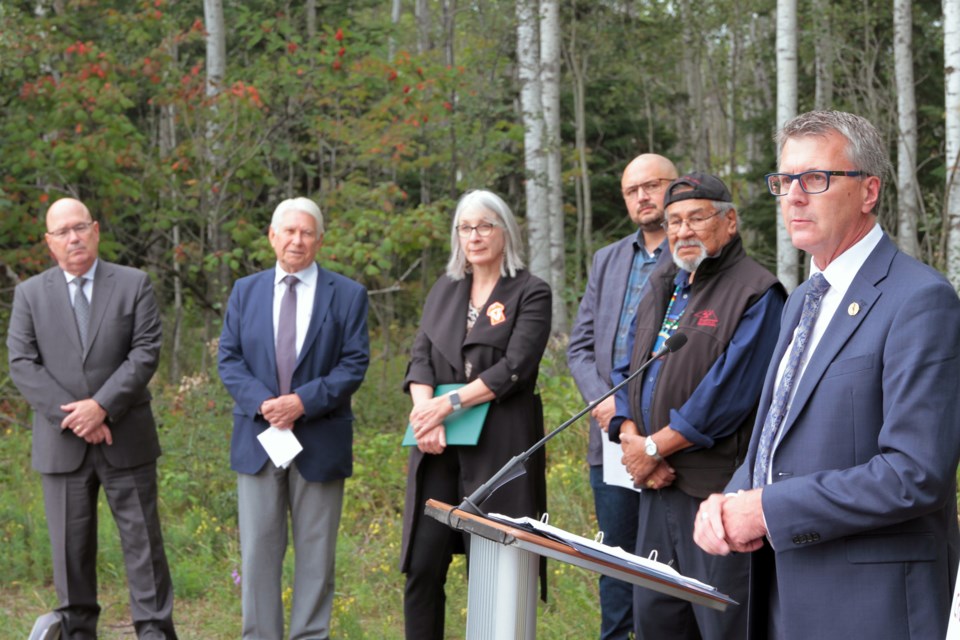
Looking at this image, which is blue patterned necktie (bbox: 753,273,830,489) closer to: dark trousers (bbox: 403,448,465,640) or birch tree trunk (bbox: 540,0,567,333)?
dark trousers (bbox: 403,448,465,640)

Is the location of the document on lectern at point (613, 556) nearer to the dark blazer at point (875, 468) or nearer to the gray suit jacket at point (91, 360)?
the dark blazer at point (875, 468)

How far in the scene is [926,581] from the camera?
8.42 ft

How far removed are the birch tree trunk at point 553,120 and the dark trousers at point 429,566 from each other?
760 cm

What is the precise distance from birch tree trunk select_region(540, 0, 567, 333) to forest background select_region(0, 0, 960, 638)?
0.03 m

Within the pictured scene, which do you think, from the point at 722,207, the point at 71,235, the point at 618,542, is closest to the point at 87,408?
the point at 71,235

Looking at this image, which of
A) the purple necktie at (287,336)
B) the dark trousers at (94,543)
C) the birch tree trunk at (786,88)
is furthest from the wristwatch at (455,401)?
the birch tree trunk at (786,88)

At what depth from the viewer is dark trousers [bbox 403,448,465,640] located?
4723mm

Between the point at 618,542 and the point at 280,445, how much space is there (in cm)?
161

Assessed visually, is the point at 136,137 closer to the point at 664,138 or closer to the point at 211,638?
the point at 211,638

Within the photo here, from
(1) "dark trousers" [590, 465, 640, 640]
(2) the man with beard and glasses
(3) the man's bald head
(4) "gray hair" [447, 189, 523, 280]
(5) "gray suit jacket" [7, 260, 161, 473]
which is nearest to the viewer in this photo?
(2) the man with beard and glasses

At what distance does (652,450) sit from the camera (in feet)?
12.7

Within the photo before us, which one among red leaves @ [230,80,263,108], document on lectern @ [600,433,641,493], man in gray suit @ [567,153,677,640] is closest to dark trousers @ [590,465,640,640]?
man in gray suit @ [567,153,677,640]

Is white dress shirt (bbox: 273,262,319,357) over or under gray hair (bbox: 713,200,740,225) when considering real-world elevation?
under

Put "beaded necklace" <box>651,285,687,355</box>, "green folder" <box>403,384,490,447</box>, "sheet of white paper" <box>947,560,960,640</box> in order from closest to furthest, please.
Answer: "sheet of white paper" <box>947,560,960,640</box>, "beaded necklace" <box>651,285,687,355</box>, "green folder" <box>403,384,490,447</box>
